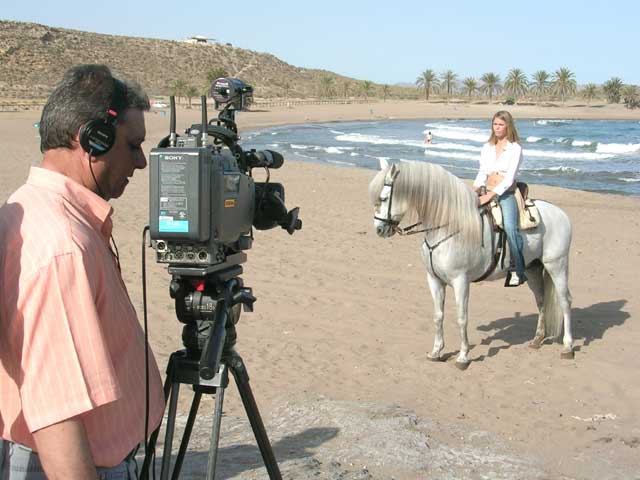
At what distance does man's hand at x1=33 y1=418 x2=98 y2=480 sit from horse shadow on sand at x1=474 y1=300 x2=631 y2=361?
564 centimetres

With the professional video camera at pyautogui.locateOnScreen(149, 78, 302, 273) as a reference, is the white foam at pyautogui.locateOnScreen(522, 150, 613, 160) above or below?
below

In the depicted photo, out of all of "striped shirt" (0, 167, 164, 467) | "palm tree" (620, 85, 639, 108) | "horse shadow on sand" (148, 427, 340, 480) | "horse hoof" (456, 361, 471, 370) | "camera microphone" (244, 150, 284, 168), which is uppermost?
"palm tree" (620, 85, 639, 108)

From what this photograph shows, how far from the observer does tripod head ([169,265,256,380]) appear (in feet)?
7.10

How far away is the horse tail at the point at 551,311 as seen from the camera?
684 cm

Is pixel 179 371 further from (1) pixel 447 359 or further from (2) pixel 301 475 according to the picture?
(1) pixel 447 359

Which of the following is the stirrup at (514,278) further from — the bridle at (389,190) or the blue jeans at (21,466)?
the blue jeans at (21,466)

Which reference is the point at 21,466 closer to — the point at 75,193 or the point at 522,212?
the point at 75,193

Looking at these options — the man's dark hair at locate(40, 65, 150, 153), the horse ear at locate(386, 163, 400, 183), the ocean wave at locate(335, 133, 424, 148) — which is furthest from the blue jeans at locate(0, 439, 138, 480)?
the ocean wave at locate(335, 133, 424, 148)

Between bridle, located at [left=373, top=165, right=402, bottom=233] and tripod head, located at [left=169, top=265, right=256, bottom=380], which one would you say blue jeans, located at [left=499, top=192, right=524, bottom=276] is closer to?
bridle, located at [left=373, top=165, right=402, bottom=233]

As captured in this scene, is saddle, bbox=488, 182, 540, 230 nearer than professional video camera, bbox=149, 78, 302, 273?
No

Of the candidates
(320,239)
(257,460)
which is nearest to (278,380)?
(257,460)

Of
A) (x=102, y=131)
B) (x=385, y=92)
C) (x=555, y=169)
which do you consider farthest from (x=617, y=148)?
(x=385, y=92)

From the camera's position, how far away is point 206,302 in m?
2.22

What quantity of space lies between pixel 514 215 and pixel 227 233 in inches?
188
